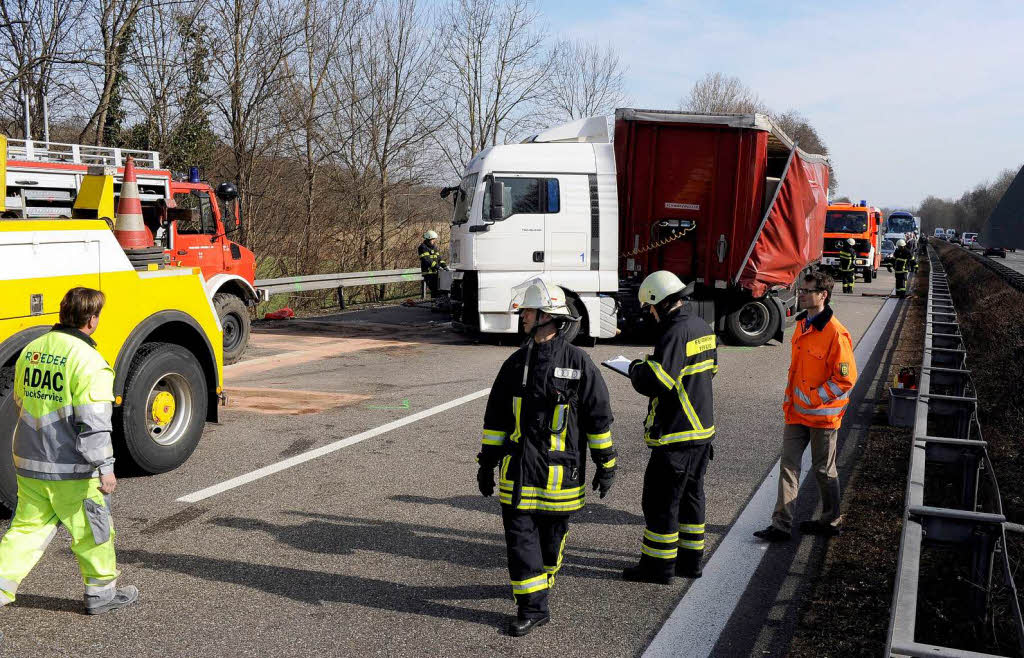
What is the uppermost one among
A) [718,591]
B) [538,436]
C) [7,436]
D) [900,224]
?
[900,224]

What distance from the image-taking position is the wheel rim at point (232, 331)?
1171 centimetres

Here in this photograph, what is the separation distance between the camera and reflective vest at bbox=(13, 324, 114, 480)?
Result: 3797 mm

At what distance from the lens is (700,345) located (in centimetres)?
443

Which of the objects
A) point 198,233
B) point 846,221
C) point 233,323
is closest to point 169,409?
point 233,323

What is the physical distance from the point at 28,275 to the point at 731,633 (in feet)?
14.7

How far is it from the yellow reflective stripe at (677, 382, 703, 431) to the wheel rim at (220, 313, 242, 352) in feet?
28.6

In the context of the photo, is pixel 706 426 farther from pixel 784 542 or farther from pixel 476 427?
pixel 476 427

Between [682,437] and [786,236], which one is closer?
[682,437]

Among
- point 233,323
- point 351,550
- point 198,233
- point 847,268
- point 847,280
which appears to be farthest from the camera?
point 847,280

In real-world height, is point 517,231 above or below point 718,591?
above

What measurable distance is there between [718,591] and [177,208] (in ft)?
29.3

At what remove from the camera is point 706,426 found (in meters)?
4.44

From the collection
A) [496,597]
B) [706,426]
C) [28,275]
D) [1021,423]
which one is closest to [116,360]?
[28,275]

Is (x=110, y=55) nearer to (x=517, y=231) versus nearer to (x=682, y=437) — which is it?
(x=517, y=231)
